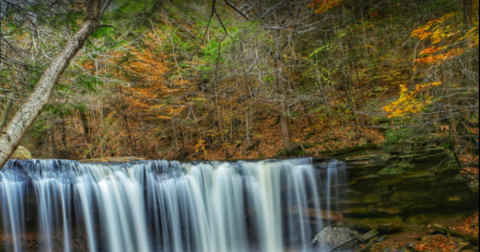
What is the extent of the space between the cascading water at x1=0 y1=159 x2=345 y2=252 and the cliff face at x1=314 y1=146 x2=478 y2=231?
64cm

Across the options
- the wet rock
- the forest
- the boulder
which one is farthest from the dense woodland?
the wet rock

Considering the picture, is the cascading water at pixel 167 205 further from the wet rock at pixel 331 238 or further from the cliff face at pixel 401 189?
the cliff face at pixel 401 189

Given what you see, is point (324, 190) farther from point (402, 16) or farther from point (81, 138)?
point (81, 138)

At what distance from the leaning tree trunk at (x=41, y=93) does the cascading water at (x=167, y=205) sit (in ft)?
17.5

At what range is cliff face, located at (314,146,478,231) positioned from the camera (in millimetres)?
7559

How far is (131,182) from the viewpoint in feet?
26.7

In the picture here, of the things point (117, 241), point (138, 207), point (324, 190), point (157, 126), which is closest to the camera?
point (117, 241)

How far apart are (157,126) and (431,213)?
1230cm

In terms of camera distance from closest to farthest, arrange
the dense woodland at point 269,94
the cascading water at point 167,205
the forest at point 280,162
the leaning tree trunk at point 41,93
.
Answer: the leaning tree trunk at point 41,93, the forest at point 280,162, the cascading water at point 167,205, the dense woodland at point 269,94

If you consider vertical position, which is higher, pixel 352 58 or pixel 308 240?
pixel 352 58

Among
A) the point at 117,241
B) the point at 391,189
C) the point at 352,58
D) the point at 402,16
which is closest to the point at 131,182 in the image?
the point at 117,241

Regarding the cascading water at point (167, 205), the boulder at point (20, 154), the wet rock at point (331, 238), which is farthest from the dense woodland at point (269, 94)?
the wet rock at point (331, 238)

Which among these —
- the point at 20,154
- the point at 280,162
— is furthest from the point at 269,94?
the point at 20,154

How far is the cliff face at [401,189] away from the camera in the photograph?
756 cm
